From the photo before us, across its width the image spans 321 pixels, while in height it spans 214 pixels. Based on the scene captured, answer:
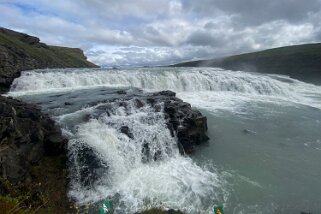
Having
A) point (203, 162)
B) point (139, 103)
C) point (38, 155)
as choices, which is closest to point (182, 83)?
point (139, 103)

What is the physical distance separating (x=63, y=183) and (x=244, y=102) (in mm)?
27196

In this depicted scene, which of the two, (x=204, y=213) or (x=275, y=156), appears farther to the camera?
(x=275, y=156)

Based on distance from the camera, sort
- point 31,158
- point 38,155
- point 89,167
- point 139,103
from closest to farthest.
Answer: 1. point 31,158
2. point 38,155
3. point 89,167
4. point 139,103

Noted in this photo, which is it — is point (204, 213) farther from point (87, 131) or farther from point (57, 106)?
point (57, 106)

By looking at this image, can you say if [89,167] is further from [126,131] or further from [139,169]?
[126,131]

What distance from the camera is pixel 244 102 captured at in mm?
34812

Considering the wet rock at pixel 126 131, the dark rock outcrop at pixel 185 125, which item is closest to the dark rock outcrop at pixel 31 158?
the wet rock at pixel 126 131

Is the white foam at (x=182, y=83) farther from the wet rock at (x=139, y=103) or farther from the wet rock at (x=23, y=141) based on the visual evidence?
the wet rock at (x=23, y=141)

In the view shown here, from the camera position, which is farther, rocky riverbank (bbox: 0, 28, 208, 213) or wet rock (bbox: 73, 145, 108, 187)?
wet rock (bbox: 73, 145, 108, 187)

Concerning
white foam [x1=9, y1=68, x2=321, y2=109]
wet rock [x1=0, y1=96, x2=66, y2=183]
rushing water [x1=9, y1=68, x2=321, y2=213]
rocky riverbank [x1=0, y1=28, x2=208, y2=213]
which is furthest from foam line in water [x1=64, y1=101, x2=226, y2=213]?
white foam [x1=9, y1=68, x2=321, y2=109]

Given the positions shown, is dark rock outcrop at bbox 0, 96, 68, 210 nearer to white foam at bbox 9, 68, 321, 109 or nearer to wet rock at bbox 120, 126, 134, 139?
wet rock at bbox 120, 126, 134, 139

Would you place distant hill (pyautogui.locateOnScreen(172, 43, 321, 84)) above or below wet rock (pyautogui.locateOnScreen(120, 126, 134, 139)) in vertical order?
above

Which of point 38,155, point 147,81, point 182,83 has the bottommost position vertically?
point 38,155

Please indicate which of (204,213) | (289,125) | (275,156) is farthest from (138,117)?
(289,125)
